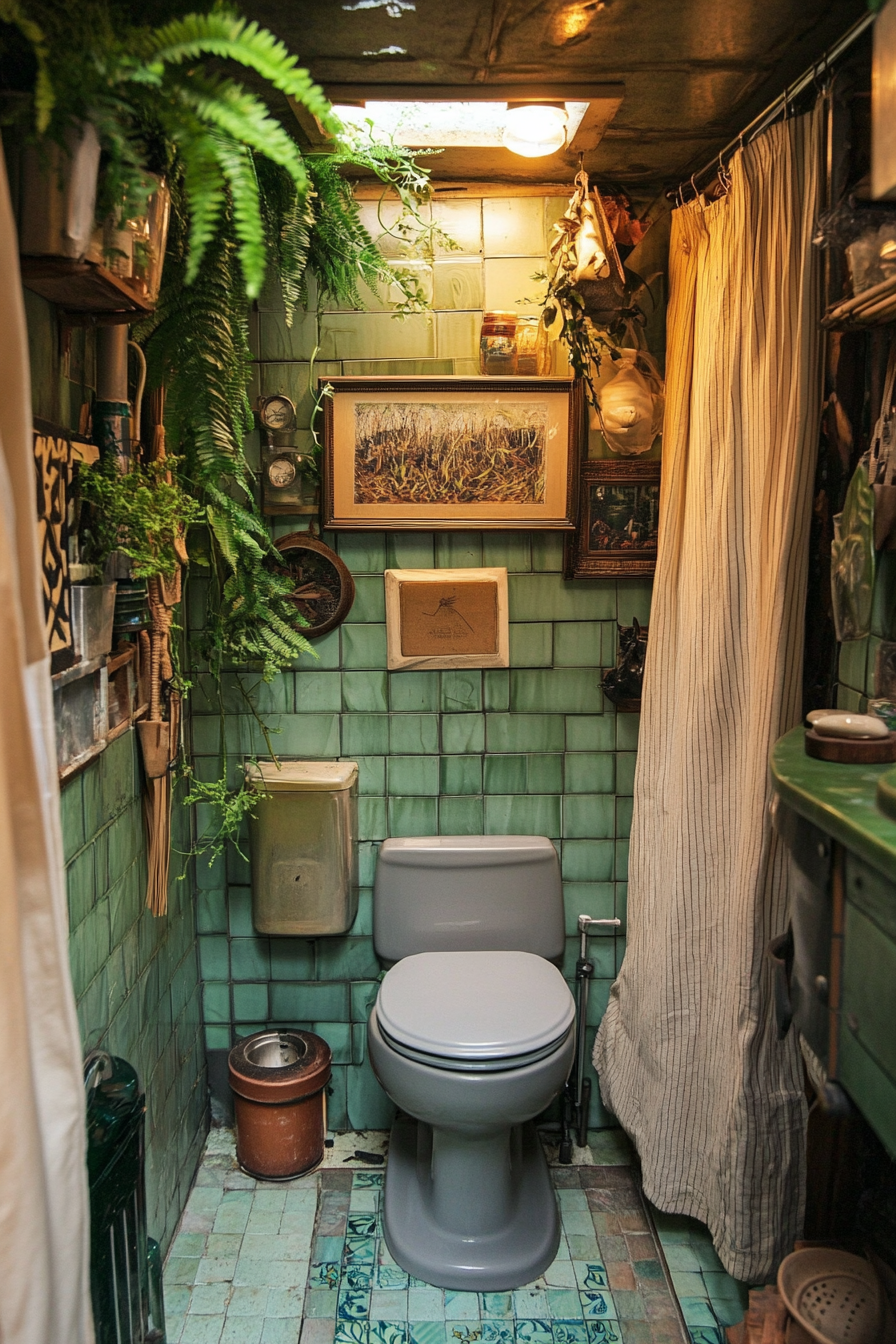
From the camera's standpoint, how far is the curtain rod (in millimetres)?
1470

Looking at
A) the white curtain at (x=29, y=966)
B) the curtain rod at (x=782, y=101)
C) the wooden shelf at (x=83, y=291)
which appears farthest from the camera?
the curtain rod at (x=782, y=101)

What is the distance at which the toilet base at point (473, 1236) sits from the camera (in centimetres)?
210

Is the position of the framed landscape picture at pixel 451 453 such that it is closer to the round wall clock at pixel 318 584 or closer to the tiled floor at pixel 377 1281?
the round wall clock at pixel 318 584

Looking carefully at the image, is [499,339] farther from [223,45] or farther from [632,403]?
[223,45]

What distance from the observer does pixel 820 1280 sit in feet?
5.52

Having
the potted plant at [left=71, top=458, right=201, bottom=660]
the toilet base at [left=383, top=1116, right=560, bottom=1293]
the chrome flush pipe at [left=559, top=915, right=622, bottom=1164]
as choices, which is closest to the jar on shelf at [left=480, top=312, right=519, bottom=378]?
the potted plant at [left=71, top=458, right=201, bottom=660]

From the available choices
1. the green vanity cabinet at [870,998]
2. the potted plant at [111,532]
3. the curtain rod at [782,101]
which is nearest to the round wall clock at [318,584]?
the potted plant at [111,532]

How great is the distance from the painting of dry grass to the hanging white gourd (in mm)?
154

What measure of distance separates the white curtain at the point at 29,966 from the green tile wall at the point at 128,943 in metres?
0.54

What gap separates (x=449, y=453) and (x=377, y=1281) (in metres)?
1.82

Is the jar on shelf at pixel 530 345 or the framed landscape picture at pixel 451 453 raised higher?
the jar on shelf at pixel 530 345

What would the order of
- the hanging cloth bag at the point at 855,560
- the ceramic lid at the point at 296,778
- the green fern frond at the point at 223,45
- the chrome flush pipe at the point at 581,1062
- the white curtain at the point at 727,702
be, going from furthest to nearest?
1. the chrome flush pipe at the point at 581,1062
2. the ceramic lid at the point at 296,778
3. the white curtain at the point at 727,702
4. the hanging cloth bag at the point at 855,560
5. the green fern frond at the point at 223,45

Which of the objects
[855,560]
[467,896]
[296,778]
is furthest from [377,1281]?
[855,560]

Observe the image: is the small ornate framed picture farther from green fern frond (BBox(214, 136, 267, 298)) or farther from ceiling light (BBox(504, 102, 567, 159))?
green fern frond (BBox(214, 136, 267, 298))
